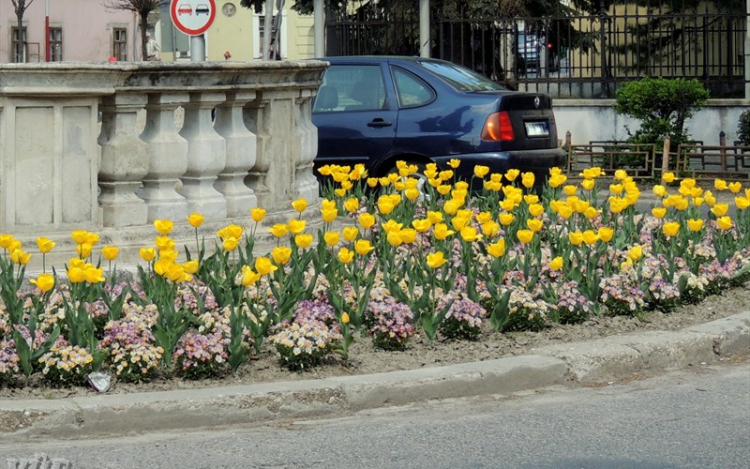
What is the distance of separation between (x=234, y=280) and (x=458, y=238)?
2166 mm

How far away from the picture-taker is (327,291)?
749 centimetres

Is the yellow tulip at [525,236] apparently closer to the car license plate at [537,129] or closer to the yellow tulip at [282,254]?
the yellow tulip at [282,254]

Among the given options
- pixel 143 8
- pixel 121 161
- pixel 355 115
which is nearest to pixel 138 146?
pixel 121 161

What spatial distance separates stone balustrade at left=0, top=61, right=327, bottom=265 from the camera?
310 inches

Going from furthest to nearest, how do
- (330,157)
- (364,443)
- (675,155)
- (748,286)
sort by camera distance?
(675,155)
(330,157)
(748,286)
(364,443)

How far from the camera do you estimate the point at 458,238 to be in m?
9.42

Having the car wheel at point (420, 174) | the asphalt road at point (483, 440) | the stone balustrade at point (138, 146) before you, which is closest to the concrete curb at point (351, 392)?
the asphalt road at point (483, 440)

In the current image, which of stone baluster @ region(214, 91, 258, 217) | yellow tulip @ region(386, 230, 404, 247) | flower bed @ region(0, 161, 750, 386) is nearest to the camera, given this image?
flower bed @ region(0, 161, 750, 386)

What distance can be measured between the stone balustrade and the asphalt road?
2.35m

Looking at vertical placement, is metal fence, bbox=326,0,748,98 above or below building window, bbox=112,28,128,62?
below

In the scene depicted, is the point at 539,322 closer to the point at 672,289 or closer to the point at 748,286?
the point at 672,289

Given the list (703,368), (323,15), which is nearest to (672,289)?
(703,368)

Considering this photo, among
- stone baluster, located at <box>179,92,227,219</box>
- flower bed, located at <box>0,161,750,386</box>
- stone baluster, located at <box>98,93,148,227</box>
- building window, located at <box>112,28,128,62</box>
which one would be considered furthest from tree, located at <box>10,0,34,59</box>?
stone baluster, located at <box>98,93,148,227</box>

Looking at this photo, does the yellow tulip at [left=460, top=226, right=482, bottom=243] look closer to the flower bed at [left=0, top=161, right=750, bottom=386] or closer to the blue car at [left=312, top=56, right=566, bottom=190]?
the flower bed at [left=0, top=161, right=750, bottom=386]
